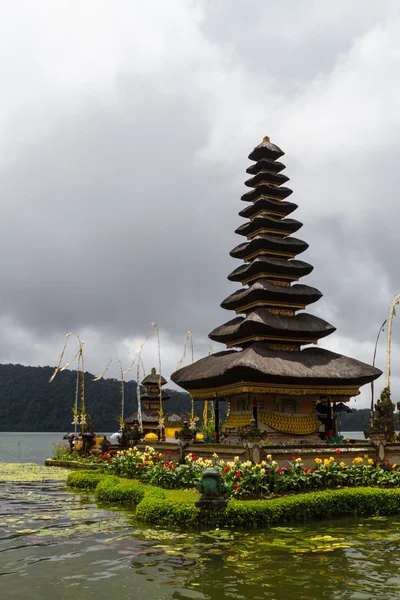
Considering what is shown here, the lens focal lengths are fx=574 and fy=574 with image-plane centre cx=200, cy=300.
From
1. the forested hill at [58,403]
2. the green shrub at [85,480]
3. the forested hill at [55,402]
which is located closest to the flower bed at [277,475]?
the green shrub at [85,480]

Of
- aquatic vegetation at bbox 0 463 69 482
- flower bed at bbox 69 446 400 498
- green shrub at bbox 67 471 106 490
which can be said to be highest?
flower bed at bbox 69 446 400 498

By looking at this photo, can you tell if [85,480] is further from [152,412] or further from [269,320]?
[152,412]

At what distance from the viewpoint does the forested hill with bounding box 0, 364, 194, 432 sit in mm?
164250

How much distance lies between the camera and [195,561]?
1141 centimetres

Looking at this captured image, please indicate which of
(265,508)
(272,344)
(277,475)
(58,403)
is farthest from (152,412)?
(58,403)

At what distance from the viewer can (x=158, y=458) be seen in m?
25.4

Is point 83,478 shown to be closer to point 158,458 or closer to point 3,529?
point 158,458

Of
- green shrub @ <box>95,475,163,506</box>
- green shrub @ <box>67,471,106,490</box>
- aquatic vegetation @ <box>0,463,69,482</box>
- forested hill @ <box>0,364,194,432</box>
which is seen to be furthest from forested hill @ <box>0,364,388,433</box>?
green shrub @ <box>95,475,163,506</box>

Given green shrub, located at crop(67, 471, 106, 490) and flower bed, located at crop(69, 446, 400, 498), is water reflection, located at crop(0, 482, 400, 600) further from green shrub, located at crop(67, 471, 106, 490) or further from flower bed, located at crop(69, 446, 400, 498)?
green shrub, located at crop(67, 471, 106, 490)

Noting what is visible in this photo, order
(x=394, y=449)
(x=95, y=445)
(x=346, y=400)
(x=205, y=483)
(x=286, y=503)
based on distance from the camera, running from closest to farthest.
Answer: (x=205, y=483) → (x=286, y=503) → (x=394, y=449) → (x=346, y=400) → (x=95, y=445)

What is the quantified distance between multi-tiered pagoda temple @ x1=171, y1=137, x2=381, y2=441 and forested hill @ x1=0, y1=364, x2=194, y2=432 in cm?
13098

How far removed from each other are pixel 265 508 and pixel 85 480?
44.0ft

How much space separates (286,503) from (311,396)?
44.2ft

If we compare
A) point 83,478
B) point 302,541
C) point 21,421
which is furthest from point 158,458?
point 21,421
